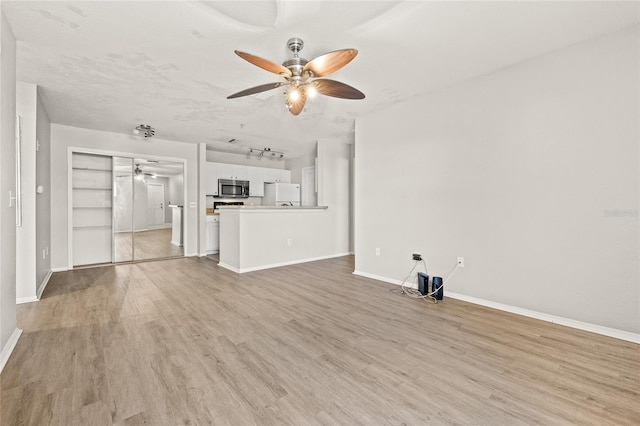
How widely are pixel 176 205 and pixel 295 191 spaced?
294 cm

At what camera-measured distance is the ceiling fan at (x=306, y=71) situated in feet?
6.69

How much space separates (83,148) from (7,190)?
3.40 m

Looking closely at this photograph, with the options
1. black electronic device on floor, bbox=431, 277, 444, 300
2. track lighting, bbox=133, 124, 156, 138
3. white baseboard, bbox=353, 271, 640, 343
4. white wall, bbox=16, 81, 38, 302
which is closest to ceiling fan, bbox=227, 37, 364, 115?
black electronic device on floor, bbox=431, 277, 444, 300

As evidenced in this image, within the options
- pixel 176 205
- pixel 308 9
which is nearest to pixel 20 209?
pixel 176 205

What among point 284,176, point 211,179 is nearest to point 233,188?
point 211,179

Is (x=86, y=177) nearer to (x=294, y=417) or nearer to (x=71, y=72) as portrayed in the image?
(x=71, y=72)

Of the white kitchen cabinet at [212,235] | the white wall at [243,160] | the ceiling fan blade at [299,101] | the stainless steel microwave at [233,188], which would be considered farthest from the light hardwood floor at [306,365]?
the white wall at [243,160]

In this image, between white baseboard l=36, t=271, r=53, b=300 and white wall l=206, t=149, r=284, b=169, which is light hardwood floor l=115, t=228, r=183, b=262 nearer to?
white baseboard l=36, t=271, r=53, b=300

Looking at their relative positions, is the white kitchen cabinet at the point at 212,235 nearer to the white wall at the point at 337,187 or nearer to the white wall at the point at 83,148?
the white wall at the point at 83,148

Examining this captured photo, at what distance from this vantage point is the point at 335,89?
8.26 ft

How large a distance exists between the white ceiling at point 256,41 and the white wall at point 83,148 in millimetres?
1090

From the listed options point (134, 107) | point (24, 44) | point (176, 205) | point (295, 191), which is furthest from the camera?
point (295, 191)

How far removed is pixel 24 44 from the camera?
2.39 metres

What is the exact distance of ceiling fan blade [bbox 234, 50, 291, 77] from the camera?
197 centimetres
